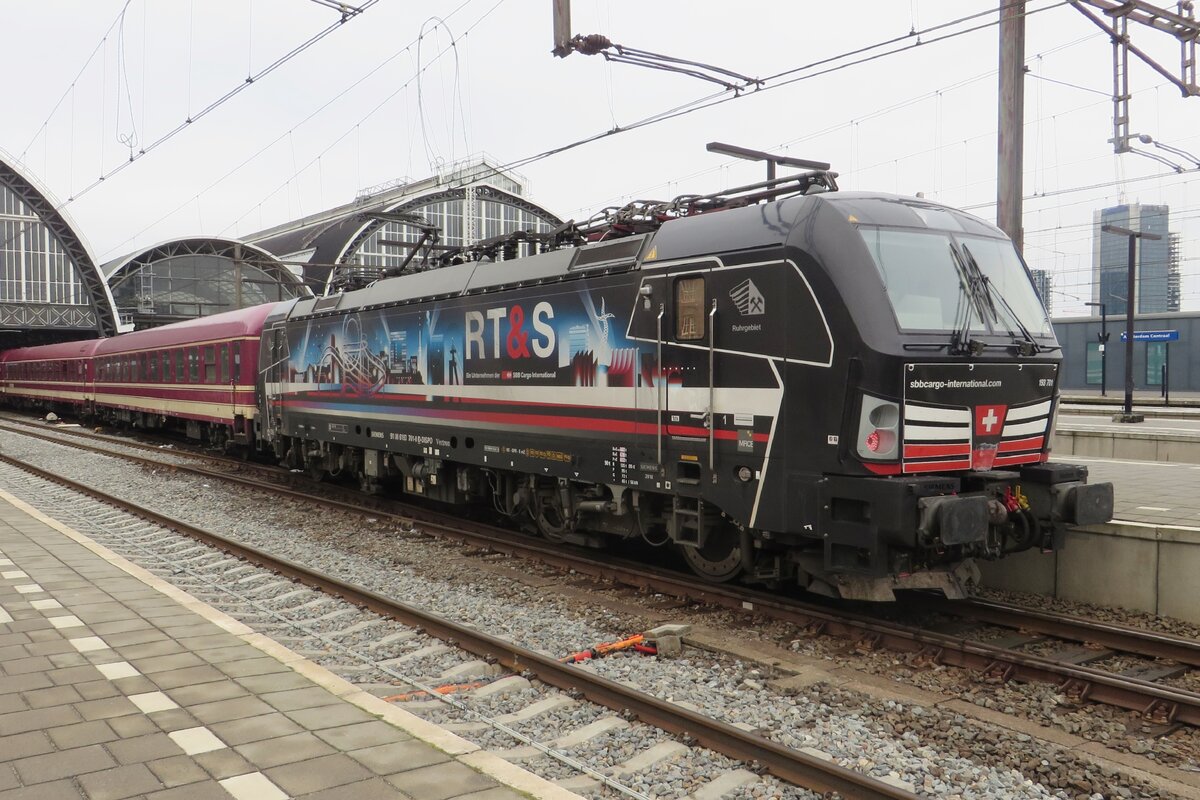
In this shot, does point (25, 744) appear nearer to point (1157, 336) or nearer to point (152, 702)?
point (152, 702)

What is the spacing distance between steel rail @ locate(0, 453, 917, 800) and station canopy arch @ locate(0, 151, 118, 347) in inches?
2045

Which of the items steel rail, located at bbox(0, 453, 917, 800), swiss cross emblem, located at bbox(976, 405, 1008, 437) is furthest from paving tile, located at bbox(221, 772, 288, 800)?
swiss cross emblem, located at bbox(976, 405, 1008, 437)

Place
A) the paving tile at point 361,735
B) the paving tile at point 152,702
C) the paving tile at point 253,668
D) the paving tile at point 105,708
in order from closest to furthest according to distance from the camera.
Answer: the paving tile at point 361,735, the paving tile at point 105,708, the paving tile at point 152,702, the paving tile at point 253,668

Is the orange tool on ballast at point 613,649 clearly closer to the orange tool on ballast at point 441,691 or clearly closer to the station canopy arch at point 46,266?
the orange tool on ballast at point 441,691

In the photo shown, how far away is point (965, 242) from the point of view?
7723mm

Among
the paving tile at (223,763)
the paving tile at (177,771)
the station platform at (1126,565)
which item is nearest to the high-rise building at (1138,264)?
the station platform at (1126,565)

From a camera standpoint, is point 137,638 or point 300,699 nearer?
point 300,699

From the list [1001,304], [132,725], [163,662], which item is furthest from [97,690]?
[1001,304]

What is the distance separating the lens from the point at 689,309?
8133 mm

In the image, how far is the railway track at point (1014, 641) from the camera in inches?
233

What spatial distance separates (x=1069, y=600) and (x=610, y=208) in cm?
613

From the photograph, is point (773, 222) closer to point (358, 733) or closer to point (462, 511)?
point (358, 733)

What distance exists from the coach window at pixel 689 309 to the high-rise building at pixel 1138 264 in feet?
97.1

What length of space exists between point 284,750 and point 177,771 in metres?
0.50
